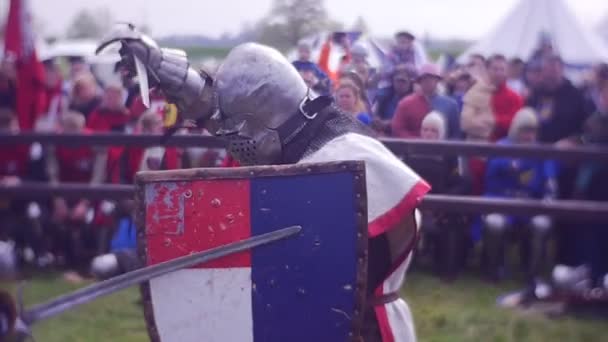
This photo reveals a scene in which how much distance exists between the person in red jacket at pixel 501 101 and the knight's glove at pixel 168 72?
3667mm

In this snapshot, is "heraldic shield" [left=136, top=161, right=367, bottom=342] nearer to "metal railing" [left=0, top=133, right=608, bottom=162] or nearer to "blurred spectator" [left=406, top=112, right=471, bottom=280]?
"metal railing" [left=0, top=133, right=608, bottom=162]

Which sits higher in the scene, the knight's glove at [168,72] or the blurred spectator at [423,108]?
the knight's glove at [168,72]

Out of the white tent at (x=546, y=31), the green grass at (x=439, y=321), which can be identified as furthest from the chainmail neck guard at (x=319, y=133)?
the white tent at (x=546, y=31)

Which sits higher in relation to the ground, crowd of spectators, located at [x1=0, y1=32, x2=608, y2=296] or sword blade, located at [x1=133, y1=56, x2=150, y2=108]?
sword blade, located at [x1=133, y1=56, x2=150, y2=108]

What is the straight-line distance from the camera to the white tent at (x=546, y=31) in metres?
11.4

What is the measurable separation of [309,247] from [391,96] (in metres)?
3.70

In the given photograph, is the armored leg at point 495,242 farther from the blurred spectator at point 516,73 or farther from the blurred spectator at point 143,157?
the blurred spectator at point 516,73

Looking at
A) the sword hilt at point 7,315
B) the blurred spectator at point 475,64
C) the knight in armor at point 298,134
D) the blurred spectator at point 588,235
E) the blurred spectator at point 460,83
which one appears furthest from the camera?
the blurred spectator at point 475,64

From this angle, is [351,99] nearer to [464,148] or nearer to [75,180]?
[464,148]

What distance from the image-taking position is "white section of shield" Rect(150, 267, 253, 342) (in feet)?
8.02

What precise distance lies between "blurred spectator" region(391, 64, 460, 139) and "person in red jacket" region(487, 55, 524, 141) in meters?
0.33

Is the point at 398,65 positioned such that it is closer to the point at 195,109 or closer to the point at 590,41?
the point at 195,109

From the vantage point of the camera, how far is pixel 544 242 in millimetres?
6156

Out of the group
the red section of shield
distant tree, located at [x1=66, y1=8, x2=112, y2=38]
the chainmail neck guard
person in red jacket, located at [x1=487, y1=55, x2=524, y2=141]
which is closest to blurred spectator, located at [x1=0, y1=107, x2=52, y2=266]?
person in red jacket, located at [x1=487, y1=55, x2=524, y2=141]
